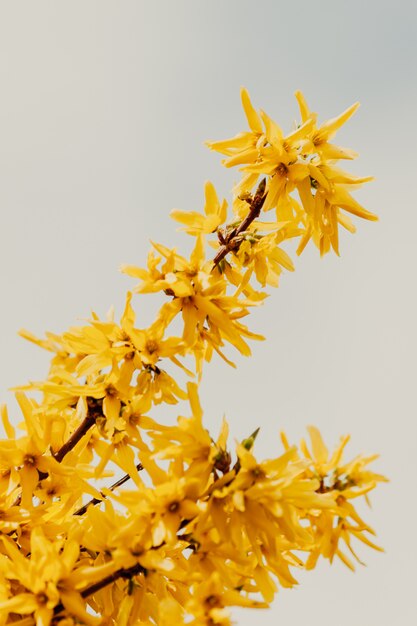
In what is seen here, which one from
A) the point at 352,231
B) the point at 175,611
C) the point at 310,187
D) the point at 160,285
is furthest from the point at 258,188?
the point at 175,611

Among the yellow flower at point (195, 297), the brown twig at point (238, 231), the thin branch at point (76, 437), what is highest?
the brown twig at point (238, 231)

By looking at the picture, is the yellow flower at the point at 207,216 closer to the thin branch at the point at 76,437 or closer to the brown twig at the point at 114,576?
the thin branch at the point at 76,437

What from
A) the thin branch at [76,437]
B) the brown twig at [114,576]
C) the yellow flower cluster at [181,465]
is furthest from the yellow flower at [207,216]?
the brown twig at [114,576]

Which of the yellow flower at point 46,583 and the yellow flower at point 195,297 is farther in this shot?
the yellow flower at point 195,297

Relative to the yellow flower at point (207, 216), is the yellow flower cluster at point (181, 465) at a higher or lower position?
lower

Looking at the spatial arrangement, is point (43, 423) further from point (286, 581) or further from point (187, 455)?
point (286, 581)

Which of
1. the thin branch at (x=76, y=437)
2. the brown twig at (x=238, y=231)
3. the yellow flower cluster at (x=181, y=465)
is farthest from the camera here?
the brown twig at (x=238, y=231)

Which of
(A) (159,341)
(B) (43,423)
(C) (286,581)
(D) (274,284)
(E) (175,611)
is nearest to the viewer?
(E) (175,611)

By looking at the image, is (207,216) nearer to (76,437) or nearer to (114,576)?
(76,437)
